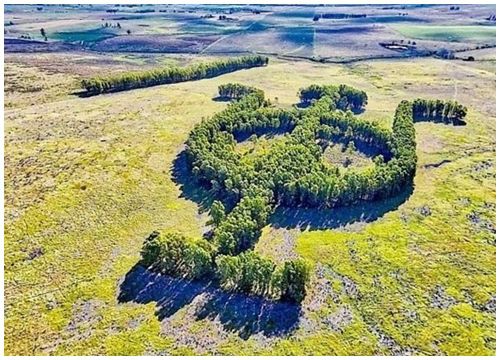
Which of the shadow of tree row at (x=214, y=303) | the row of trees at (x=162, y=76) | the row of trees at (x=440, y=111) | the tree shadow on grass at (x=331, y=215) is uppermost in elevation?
the row of trees at (x=162, y=76)

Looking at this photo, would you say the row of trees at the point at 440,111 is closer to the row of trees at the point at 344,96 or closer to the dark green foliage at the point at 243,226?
the row of trees at the point at 344,96

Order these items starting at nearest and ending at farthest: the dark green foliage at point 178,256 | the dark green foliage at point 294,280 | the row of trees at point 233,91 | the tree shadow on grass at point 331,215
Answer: the dark green foliage at point 294,280 < the dark green foliage at point 178,256 < the tree shadow on grass at point 331,215 < the row of trees at point 233,91

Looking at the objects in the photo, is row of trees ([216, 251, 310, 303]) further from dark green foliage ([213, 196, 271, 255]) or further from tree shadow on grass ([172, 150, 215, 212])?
tree shadow on grass ([172, 150, 215, 212])

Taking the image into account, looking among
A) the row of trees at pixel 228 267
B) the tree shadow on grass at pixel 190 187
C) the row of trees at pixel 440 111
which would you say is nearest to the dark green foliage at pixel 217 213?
the row of trees at pixel 228 267

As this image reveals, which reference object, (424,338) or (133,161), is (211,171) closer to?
(133,161)

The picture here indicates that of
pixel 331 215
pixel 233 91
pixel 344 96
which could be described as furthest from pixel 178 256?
pixel 233 91

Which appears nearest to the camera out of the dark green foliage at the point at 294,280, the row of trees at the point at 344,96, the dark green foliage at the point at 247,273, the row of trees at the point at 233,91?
the dark green foliage at the point at 294,280

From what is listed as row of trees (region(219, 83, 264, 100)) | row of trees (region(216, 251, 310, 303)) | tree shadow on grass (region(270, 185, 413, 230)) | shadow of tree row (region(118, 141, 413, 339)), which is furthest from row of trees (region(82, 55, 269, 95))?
row of trees (region(216, 251, 310, 303))
